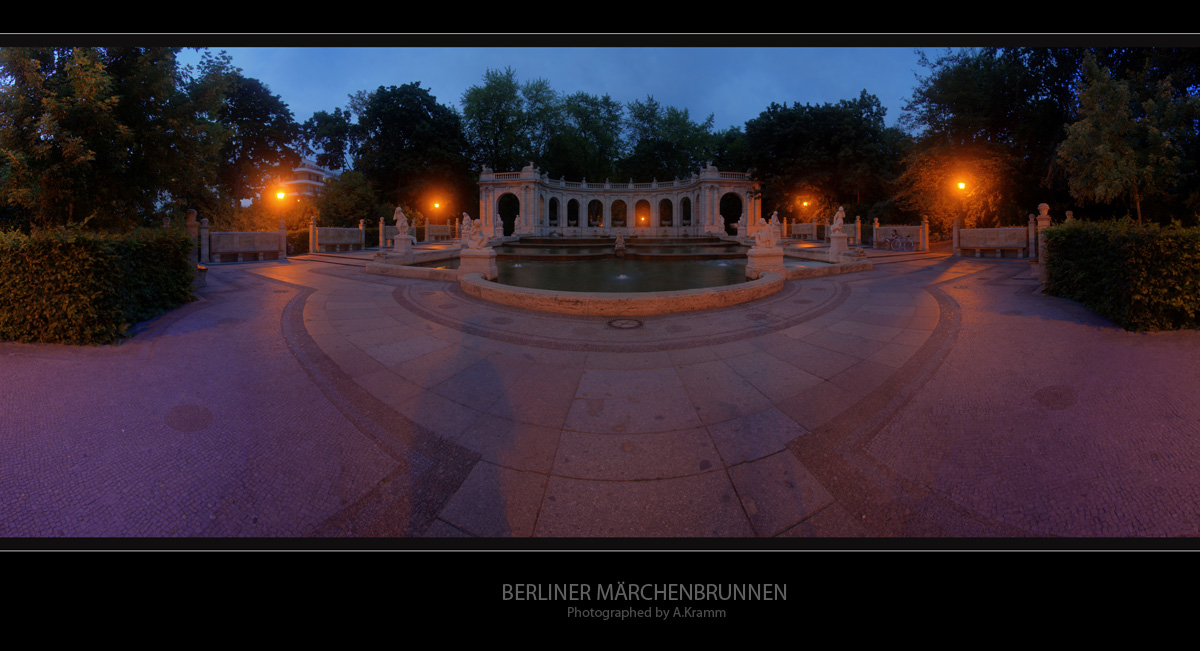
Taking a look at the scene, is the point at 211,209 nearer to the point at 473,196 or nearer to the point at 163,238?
the point at 163,238

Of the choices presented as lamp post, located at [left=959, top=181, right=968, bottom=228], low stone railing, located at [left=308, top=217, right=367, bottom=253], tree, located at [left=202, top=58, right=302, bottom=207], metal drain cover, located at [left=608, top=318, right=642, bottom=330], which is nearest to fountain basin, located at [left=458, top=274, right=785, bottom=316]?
metal drain cover, located at [left=608, top=318, right=642, bottom=330]

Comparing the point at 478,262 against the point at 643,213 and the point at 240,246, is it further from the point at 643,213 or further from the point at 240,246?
the point at 643,213

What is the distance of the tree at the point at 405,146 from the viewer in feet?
114

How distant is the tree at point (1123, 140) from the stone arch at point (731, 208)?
88.5 ft

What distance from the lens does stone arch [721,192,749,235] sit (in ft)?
131

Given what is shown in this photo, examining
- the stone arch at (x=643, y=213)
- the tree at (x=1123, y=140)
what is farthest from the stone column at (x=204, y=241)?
the stone arch at (x=643, y=213)

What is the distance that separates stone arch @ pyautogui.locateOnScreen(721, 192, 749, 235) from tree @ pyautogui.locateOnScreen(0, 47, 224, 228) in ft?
123

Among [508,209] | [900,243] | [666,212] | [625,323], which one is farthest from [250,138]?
[666,212]

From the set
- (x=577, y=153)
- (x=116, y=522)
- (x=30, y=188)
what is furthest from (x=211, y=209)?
Answer: (x=577, y=153)

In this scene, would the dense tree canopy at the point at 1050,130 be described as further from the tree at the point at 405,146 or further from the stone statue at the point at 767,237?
the tree at the point at 405,146

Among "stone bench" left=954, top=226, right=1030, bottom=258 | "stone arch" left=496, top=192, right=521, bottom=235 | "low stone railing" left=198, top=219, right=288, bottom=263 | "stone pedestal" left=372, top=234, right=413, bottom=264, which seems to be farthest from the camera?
"stone arch" left=496, top=192, right=521, bottom=235

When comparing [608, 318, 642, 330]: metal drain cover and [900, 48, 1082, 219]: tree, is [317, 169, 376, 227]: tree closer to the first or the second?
[608, 318, 642, 330]: metal drain cover

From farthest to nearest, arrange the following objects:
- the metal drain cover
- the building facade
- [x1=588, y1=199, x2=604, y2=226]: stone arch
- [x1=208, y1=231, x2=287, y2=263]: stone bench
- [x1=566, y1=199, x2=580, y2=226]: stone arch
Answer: [x1=588, y1=199, x2=604, y2=226]: stone arch
[x1=566, y1=199, x2=580, y2=226]: stone arch
the building facade
[x1=208, y1=231, x2=287, y2=263]: stone bench
the metal drain cover

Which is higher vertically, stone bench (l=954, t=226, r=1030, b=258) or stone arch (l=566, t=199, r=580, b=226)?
stone arch (l=566, t=199, r=580, b=226)
